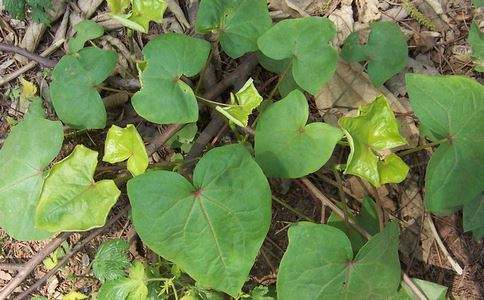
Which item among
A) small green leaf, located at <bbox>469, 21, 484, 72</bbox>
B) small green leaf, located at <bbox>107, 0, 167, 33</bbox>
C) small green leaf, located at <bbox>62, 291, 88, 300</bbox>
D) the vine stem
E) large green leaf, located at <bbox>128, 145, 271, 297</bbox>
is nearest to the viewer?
large green leaf, located at <bbox>128, 145, 271, 297</bbox>

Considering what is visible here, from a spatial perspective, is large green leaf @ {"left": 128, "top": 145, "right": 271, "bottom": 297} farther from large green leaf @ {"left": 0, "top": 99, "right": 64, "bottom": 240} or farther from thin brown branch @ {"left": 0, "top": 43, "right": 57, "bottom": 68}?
thin brown branch @ {"left": 0, "top": 43, "right": 57, "bottom": 68}

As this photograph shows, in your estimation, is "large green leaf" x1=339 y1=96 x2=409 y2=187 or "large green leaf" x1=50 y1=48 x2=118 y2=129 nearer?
"large green leaf" x1=339 y1=96 x2=409 y2=187

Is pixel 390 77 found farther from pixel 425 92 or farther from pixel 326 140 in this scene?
pixel 326 140

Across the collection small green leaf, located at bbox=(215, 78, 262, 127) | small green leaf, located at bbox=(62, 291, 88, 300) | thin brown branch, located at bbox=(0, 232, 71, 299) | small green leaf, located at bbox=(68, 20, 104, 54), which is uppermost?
small green leaf, located at bbox=(68, 20, 104, 54)

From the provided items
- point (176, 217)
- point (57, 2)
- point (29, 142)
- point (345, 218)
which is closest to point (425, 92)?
point (345, 218)

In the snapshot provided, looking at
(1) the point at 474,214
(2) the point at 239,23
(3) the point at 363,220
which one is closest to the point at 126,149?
(2) the point at 239,23

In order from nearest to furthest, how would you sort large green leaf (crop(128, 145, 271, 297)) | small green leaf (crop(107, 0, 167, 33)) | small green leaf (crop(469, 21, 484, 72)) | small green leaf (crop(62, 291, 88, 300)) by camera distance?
large green leaf (crop(128, 145, 271, 297)) < small green leaf (crop(107, 0, 167, 33)) < small green leaf (crop(469, 21, 484, 72)) < small green leaf (crop(62, 291, 88, 300))

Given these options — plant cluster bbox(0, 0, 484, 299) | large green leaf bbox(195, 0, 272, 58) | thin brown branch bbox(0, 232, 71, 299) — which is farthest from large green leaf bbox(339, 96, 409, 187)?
thin brown branch bbox(0, 232, 71, 299)
